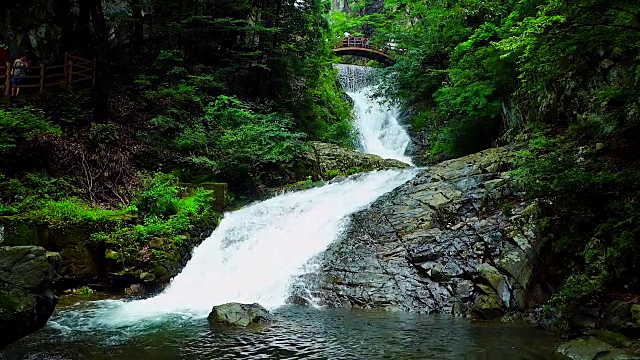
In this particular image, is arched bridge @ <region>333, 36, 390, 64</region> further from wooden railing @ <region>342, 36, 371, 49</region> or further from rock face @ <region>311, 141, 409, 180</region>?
rock face @ <region>311, 141, 409, 180</region>

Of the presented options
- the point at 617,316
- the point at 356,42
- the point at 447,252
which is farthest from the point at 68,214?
the point at 356,42

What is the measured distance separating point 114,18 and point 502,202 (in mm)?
16704

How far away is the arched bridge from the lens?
34.2 m

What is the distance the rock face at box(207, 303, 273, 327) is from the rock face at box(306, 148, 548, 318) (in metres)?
1.58

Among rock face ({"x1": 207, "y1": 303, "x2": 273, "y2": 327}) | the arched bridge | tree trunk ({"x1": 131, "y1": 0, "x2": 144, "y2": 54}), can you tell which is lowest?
rock face ({"x1": 207, "y1": 303, "x2": 273, "y2": 327})

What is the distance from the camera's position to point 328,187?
1345 cm

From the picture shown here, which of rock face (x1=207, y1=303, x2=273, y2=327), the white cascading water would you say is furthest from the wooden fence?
rock face (x1=207, y1=303, x2=273, y2=327)

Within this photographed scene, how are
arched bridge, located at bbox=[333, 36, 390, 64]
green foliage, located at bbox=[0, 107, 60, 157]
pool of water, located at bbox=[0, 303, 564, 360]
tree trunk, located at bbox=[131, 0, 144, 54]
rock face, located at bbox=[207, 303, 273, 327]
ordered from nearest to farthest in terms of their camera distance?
pool of water, located at bbox=[0, 303, 564, 360] < rock face, located at bbox=[207, 303, 273, 327] < green foliage, located at bbox=[0, 107, 60, 157] < tree trunk, located at bbox=[131, 0, 144, 54] < arched bridge, located at bbox=[333, 36, 390, 64]

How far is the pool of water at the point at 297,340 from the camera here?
521 centimetres

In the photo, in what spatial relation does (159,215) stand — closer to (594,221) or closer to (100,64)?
(100,64)

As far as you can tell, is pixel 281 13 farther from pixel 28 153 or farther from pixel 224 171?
pixel 28 153

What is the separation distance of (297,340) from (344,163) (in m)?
10.4

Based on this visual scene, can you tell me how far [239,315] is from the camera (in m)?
6.69

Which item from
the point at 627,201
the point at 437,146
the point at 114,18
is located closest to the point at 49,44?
the point at 114,18
